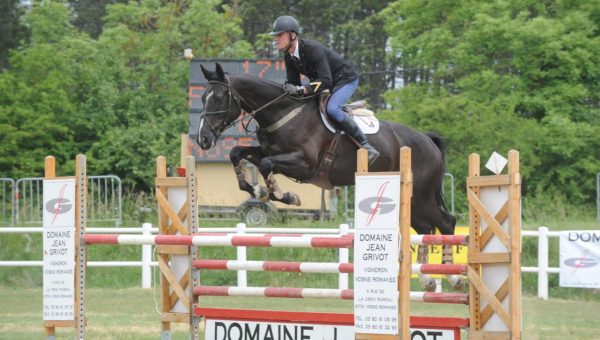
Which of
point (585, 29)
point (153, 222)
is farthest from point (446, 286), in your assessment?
point (585, 29)

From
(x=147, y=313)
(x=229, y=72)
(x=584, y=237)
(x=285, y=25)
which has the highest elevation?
(x=229, y=72)

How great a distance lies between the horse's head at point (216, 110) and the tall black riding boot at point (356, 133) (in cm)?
94

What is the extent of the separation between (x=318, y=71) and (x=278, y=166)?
925 millimetres

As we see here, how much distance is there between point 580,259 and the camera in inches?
532

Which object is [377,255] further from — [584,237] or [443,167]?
[584,237]

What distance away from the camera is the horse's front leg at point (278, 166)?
846 cm

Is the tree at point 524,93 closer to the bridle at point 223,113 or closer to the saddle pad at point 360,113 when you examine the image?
the saddle pad at point 360,113

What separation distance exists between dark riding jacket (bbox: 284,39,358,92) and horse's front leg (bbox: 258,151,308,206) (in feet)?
2.13

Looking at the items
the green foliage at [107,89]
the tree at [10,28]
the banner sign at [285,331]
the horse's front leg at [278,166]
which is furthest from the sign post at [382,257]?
the tree at [10,28]

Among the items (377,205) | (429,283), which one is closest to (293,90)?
(429,283)

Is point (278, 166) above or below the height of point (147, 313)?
above

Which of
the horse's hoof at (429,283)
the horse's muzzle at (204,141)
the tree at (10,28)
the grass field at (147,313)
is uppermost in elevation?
the tree at (10,28)

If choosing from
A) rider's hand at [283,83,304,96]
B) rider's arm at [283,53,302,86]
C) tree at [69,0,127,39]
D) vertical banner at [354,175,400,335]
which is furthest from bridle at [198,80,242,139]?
tree at [69,0,127,39]

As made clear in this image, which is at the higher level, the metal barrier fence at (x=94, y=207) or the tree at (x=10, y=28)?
the tree at (x=10, y=28)
